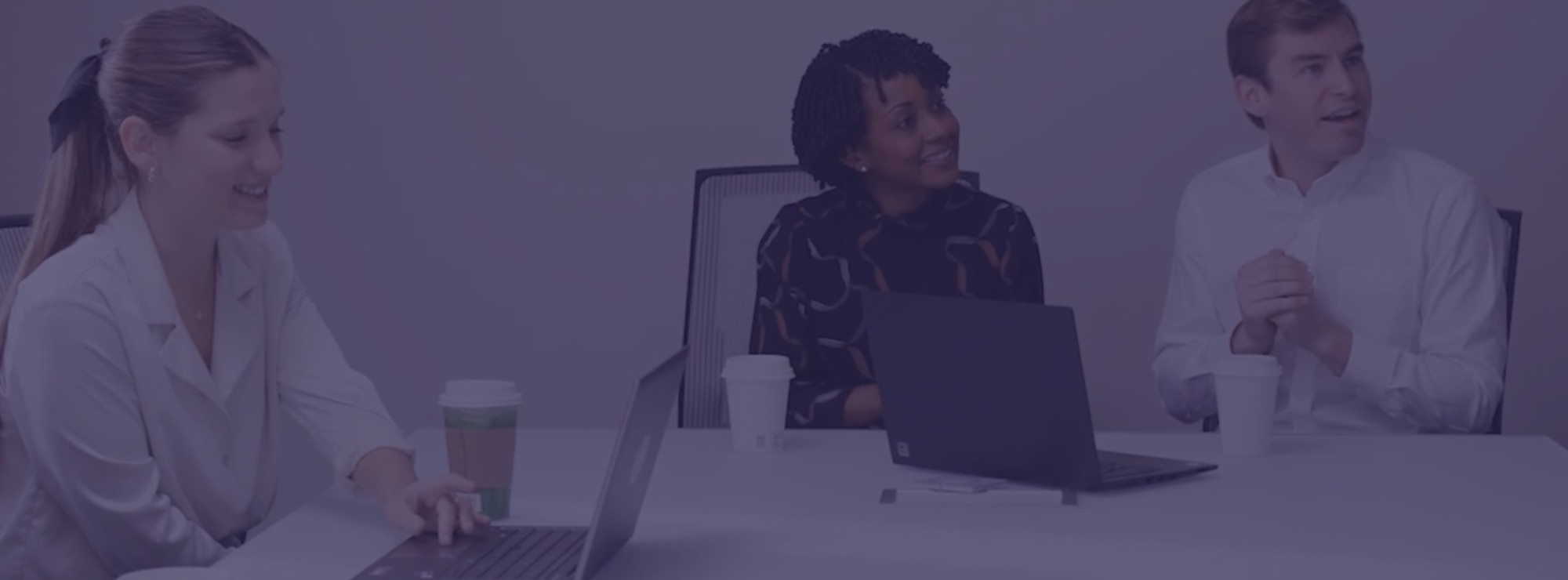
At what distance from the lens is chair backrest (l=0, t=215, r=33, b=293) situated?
208 centimetres

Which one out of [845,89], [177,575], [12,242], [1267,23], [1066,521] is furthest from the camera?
[845,89]

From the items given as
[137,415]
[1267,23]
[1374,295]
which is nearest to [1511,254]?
[1374,295]

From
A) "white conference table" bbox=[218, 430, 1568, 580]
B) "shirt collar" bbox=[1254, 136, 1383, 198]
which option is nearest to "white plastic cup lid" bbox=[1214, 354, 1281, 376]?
"white conference table" bbox=[218, 430, 1568, 580]

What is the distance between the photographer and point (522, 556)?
1.44 m

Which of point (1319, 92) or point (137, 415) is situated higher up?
point (1319, 92)

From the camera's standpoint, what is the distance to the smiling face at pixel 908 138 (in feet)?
8.41

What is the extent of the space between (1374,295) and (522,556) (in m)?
1.53

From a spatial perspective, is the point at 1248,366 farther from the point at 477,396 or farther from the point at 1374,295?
the point at 477,396

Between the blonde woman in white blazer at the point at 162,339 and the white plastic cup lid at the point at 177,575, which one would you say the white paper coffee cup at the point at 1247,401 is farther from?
the white plastic cup lid at the point at 177,575

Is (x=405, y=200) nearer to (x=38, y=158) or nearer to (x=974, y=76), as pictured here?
(x=38, y=158)

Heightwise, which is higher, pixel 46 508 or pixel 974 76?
pixel 974 76

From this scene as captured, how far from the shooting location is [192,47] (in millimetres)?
1857

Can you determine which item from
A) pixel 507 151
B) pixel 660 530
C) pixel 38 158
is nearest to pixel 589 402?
pixel 507 151

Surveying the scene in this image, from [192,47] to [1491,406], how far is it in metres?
1.80
